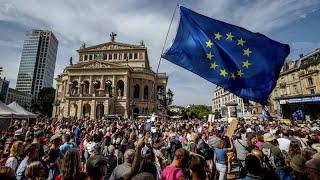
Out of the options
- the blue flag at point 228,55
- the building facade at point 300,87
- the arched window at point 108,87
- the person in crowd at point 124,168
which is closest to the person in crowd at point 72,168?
the person in crowd at point 124,168

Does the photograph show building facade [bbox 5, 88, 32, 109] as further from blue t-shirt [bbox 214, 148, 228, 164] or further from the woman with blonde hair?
blue t-shirt [bbox 214, 148, 228, 164]

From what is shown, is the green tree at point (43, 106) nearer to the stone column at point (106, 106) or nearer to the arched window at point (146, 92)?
the stone column at point (106, 106)

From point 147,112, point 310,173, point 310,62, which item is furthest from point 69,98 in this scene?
point 310,173

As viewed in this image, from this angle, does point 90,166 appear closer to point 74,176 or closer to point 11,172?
point 74,176

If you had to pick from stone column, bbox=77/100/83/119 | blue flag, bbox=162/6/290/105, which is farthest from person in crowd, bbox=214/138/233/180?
stone column, bbox=77/100/83/119

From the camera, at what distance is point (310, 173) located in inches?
120

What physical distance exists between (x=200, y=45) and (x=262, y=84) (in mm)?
2133

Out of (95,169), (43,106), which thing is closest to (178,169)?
(95,169)

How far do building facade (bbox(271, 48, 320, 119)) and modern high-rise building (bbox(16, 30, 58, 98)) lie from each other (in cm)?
17537

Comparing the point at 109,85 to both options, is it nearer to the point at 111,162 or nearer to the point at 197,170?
the point at 111,162

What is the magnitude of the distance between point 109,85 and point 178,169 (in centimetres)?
6095

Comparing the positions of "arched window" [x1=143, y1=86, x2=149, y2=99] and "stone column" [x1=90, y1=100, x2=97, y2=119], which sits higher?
"arched window" [x1=143, y1=86, x2=149, y2=99]

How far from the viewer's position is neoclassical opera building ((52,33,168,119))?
57188 millimetres

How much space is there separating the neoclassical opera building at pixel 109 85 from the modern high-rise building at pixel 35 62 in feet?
417
